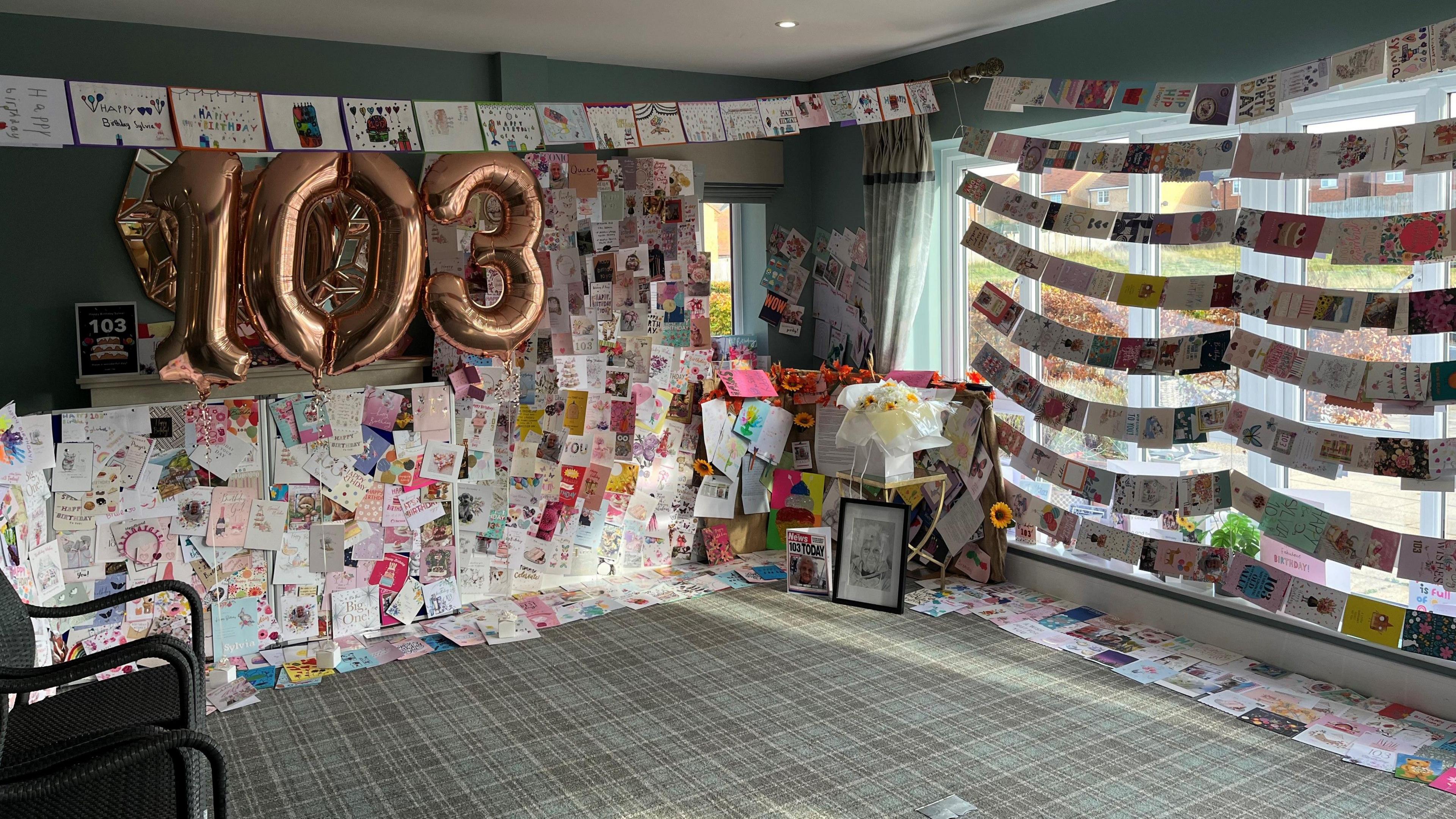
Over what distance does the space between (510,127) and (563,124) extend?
0.18 m

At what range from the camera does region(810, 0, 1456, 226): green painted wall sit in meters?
3.48

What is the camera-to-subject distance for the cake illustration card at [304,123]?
295 centimetres

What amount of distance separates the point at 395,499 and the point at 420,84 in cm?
188

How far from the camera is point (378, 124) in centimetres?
307

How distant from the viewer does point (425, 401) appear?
4.42m

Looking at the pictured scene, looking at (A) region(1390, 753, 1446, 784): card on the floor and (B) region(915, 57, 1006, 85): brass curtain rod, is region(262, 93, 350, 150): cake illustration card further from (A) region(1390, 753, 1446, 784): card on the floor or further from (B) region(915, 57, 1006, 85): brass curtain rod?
(A) region(1390, 753, 1446, 784): card on the floor

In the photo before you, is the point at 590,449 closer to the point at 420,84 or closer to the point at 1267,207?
the point at 420,84

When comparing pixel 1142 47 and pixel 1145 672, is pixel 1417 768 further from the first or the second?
pixel 1142 47

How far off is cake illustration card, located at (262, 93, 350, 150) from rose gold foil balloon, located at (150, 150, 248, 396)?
0.85 feet

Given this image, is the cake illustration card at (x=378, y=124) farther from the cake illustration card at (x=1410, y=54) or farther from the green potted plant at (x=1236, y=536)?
the green potted plant at (x=1236, y=536)

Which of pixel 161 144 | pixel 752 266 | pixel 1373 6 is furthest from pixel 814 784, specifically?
pixel 752 266

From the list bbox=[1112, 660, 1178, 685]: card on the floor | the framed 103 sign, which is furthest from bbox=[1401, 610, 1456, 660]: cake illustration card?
the framed 103 sign

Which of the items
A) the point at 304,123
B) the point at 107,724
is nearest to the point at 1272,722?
the point at 107,724

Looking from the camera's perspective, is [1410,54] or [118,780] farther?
[1410,54]
